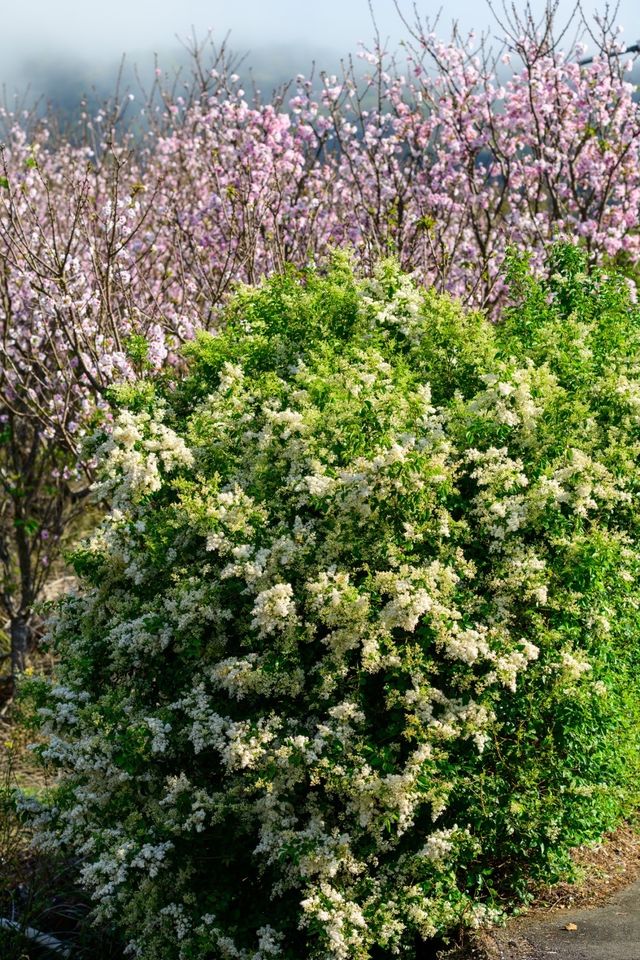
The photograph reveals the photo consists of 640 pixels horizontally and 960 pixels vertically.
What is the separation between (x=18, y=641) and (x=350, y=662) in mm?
5821

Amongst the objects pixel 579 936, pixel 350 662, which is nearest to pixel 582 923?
pixel 579 936

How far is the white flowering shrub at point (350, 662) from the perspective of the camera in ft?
14.4

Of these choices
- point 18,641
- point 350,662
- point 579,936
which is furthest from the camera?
point 18,641

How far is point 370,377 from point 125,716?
1.94 meters

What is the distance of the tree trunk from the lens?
962cm

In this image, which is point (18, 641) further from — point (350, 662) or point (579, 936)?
point (579, 936)

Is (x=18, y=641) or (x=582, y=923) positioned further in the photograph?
(x=18, y=641)

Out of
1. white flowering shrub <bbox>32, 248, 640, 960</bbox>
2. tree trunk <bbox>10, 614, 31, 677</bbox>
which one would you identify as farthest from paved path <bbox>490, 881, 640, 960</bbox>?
tree trunk <bbox>10, 614, 31, 677</bbox>

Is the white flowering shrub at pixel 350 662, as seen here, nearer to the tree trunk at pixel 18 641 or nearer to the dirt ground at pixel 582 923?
the dirt ground at pixel 582 923

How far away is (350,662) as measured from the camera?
4.63 metres

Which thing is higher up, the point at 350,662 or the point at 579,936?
the point at 350,662

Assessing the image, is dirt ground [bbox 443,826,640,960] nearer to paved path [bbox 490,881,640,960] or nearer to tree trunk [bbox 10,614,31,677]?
paved path [bbox 490,881,640,960]

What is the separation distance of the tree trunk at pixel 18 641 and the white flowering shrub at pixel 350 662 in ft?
14.6

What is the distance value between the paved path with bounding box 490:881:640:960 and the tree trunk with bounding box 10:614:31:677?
5980 millimetres
